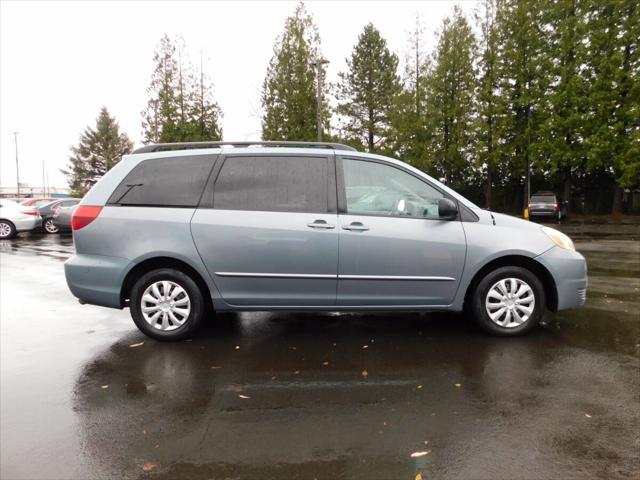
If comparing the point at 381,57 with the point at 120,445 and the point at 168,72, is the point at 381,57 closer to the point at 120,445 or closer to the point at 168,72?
the point at 168,72

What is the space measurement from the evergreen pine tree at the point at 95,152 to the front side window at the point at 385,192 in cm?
6688

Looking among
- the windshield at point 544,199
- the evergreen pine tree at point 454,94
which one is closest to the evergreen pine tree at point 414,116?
the evergreen pine tree at point 454,94

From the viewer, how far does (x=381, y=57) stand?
132ft

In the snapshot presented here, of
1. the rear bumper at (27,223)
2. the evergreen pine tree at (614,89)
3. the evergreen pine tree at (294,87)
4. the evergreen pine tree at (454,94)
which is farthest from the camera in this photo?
the evergreen pine tree at (294,87)

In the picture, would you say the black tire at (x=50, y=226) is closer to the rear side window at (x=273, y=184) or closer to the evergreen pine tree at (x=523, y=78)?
the rear side window at (x=273, y=184)

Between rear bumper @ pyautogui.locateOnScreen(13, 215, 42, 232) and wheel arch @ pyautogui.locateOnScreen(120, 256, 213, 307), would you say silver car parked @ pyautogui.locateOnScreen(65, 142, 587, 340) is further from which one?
rear bumper @ pyautogui.locateOnScreen(13, 215, 42, 232)

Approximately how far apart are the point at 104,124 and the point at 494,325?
7041cm

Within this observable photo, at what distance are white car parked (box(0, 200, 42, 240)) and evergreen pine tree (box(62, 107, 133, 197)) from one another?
163 feet

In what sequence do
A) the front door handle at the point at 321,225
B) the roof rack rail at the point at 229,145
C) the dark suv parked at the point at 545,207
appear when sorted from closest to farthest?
the front door handle at the point at 321,225
the roof rack rail at the point at 229,145
the dark suv parked at the point at 545,207

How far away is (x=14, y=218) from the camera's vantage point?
59.6ft

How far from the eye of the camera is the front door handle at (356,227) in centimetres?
457

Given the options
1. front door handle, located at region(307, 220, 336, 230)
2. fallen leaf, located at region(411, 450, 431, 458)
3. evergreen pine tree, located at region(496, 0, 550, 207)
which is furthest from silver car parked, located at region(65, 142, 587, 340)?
evergreen pine tree, located at region(496, 0, 550, 207)

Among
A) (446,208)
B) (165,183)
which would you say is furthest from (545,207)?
(165,183)

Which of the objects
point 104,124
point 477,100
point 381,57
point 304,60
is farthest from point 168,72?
point 104,124
